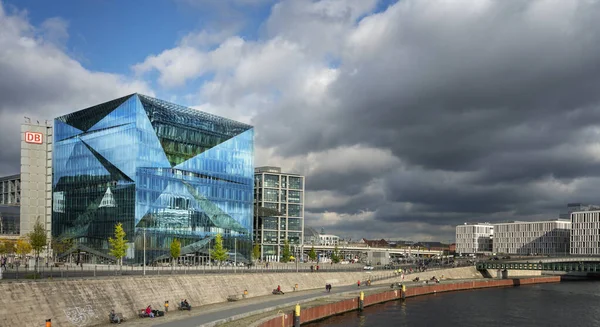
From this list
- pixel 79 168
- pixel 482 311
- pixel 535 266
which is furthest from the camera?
pixel 535 266

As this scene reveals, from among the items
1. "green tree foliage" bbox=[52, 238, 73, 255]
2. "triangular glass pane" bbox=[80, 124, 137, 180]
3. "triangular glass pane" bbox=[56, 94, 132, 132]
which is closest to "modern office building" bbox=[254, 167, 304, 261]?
"green tree foliage" bbox=[52, 238, 73, 255]

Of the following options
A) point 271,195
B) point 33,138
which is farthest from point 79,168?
point 271,195

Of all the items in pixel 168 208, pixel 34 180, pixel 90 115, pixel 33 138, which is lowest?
pixel 168 208

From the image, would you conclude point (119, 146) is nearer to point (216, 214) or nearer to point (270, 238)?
point (216, 214)

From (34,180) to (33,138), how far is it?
36.0 ft

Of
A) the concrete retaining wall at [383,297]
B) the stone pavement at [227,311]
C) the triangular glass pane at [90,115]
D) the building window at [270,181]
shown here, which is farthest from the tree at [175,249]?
the building window at [270,181]

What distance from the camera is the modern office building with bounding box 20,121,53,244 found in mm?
143750

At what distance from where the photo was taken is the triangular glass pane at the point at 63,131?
135 metres

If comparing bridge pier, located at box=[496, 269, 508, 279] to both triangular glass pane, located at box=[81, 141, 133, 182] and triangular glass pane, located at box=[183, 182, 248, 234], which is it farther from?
triangular glass pane, located at box=[81, 141, 133, 182]

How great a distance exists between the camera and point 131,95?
12181 centimetres

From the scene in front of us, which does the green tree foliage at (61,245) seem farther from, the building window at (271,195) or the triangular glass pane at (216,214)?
the building window at (271,195)

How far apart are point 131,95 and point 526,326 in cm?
8893

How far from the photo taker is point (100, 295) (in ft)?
203

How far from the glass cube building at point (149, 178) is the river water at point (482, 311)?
51538 millimetres
